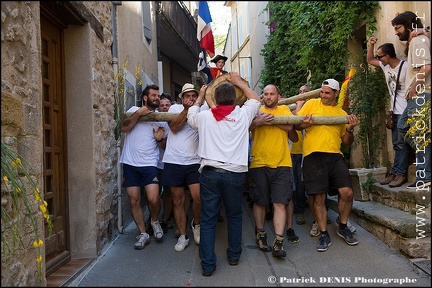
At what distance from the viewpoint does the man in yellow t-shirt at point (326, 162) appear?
14.6ft

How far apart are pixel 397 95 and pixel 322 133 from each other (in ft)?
3.81

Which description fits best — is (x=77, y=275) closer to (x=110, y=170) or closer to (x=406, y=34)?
(x=110, y=170)

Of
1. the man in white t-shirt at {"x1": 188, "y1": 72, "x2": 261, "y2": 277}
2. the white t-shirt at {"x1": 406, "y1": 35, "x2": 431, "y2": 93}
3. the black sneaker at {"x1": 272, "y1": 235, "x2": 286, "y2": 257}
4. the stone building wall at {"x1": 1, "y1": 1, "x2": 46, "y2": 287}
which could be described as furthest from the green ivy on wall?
the stone building wall at {"x1": 1, "y1": 1, "x2": 46, "y2": 287}

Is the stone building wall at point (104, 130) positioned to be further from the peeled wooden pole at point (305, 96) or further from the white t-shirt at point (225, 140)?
the peeled wooden pole at point (305, 96)

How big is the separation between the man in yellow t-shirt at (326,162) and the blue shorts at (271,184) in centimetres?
32

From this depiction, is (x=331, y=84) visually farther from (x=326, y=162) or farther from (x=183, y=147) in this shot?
(x=183, y=147)

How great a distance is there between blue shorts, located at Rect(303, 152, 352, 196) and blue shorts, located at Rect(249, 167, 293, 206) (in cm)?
28

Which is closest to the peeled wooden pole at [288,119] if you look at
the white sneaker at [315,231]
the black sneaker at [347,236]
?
the black sneaker at [347,236]

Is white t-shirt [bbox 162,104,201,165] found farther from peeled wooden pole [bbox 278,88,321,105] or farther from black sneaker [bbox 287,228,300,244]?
peeled wooden pole [bbox 278,88,321,105]

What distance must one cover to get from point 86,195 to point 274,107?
2.10m

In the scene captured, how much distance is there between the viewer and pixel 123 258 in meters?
4.20

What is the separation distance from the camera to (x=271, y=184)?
14.4 feet

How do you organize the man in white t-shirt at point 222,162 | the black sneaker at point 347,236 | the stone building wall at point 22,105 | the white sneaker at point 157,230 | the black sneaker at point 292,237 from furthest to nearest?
1. the white sneaker at point 157,230
2. the black sneaker at point 292,237
3. the black sneaker at point 347,236
4. the man in white t-shirt at point 222,162
5. the stone building wall at point 22,105

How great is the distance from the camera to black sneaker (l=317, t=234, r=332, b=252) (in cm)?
433
